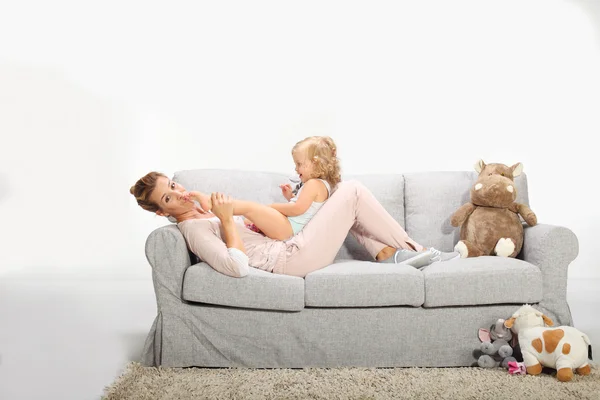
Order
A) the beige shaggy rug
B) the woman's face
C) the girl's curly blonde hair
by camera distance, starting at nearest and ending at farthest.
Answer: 1. the beige shaggy rug
2. the woman's face
3. the girl's curly blonde hair

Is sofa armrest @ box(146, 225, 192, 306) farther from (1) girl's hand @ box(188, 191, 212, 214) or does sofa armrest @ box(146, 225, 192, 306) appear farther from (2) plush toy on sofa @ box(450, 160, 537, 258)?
(2) plush toy on sofa @ box(450, 160, 537, 258)

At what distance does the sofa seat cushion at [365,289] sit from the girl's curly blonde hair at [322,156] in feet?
1.74

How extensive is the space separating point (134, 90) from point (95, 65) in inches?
Answer: 15.4

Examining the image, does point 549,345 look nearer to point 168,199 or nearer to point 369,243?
point 369,243

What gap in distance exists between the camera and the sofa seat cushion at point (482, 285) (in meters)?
2.75

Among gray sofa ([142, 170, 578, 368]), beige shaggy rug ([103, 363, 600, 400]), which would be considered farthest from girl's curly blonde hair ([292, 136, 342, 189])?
beige shaggy rug ([103, 363, 600, 400])

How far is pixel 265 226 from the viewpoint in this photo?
3010 mm

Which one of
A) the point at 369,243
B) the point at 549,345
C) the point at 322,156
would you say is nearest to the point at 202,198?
the point at 322,156

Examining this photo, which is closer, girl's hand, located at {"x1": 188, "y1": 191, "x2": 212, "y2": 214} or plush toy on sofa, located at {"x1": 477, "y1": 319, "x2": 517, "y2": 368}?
plush toy on sofa, located at {"x1": 477, "y1": 319, "x2": 517, "y2": 368}

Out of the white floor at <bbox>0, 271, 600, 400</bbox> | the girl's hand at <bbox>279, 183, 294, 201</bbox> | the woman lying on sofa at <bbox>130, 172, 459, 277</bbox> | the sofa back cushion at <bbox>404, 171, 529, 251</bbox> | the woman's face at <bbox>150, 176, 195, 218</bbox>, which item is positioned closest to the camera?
the white floor at <bbox>0, 271, 600, 400</bbox>

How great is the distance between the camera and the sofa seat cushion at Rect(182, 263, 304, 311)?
8.89 feet

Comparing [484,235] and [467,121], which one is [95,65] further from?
[484,235]

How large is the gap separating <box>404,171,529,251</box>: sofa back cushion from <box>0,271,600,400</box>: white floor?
851mm

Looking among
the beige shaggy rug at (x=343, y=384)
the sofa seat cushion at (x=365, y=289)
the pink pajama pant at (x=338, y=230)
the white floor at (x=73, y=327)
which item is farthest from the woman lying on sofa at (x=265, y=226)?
the white floor at (x=73, y=327)
